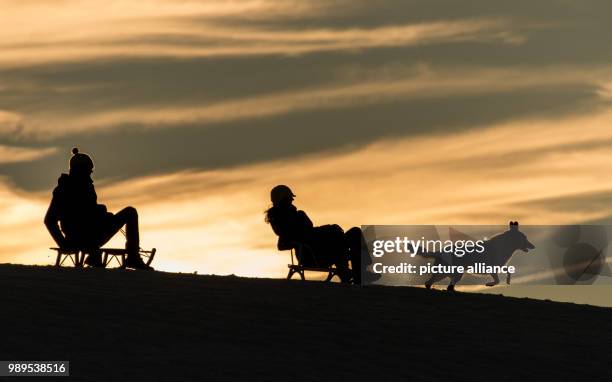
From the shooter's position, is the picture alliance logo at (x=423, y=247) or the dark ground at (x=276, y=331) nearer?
the dark ground at (x=276, y=331)

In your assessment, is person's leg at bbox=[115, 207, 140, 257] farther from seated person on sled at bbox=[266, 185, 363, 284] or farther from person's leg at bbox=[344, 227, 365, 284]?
person's leg at bbox=[344, 227, 365, 284]

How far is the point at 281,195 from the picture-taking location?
20.7 m

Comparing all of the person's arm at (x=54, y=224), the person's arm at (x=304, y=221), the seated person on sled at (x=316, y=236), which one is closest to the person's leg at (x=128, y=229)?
the person's arm at (x=54, y=224)

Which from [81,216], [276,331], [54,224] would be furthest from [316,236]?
[276,331]

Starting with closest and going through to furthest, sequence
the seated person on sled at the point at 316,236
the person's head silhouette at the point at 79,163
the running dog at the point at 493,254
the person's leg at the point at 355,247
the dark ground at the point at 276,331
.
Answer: the dark ground at the point at 276,331 < the person's head silhouette at the point at 79,163 < the seated person on sled at the point at 316,236 < the person's leg at the point at 355,247 < the running dog at the point at 493,254

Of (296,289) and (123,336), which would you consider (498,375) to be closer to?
(123,336)

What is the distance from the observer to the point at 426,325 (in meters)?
17.6

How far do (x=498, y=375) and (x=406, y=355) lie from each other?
98cm

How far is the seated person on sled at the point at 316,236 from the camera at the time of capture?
20.6m

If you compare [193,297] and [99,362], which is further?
[193,297]

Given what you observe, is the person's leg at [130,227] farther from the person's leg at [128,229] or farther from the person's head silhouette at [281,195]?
the person's head silhouette at [281,195]

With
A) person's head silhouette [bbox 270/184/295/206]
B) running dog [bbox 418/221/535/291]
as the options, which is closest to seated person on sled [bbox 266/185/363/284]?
person's head silhouette [bbox 270/184/295/206]

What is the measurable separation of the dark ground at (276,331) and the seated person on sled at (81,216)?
0.57 m

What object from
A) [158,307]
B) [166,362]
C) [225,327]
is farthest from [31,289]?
[166,362]
